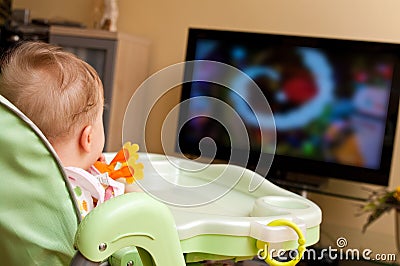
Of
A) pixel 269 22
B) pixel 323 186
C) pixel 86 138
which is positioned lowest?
pixel 323 186

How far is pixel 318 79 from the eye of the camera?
8.63 ft

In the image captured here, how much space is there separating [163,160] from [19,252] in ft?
2.42

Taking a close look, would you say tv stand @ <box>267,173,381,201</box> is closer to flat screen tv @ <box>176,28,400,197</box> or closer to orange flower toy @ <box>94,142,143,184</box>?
flat screen tv @ <box>176,28,400,197</box>

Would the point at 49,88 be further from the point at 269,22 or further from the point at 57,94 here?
the point at 269,22

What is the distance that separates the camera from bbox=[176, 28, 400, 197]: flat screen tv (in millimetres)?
2514

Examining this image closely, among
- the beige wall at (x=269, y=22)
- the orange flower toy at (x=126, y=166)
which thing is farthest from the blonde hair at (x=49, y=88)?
the beige wall at (x=269, y=22)

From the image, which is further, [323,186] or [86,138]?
[323,186]

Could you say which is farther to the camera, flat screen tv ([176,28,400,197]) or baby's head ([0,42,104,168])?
flat screen tv ([176,28,400,197])

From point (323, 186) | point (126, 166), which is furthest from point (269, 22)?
point (126, 166)

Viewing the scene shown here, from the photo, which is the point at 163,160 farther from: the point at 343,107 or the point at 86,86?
the point at 343,107

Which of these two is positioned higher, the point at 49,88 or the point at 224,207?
the point at 49,88

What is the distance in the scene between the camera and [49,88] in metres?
0.78

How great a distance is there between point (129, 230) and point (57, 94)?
0.27m

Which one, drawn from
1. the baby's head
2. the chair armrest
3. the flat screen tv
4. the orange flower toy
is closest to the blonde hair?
the baby's head
